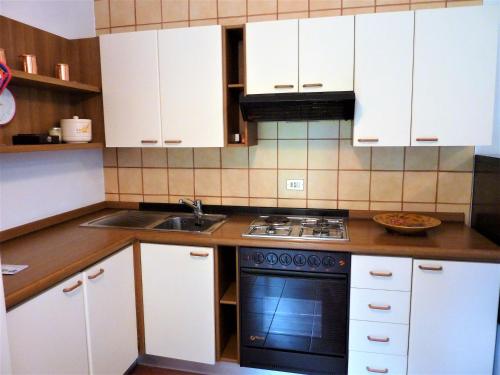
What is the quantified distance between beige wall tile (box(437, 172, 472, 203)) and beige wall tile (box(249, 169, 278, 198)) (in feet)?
3.44

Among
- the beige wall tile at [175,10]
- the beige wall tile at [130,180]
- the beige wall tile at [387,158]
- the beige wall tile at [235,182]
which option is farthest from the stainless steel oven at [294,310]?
the beige wall tile at [175,10]

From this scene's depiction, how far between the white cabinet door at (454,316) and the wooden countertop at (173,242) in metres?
0.08

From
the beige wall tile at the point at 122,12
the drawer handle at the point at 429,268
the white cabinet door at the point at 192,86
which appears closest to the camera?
the drawer handle at the point at 429,268

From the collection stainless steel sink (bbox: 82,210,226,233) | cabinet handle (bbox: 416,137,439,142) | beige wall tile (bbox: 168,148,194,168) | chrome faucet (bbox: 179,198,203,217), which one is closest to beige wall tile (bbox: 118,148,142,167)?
beige wall tile (bbox: 168,148,194,168)

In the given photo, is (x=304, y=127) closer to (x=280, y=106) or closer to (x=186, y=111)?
(x=280, y=106)

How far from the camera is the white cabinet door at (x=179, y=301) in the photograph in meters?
2.01

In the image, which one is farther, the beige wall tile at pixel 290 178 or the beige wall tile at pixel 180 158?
the beige wall tile at pixel 180 158

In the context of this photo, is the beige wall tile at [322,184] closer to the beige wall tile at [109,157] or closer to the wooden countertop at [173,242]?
the wooden countertop at [173,242]

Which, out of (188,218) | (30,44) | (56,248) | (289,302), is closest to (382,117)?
(289,302)

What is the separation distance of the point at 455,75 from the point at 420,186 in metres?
Result: 0.70

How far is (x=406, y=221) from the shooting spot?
207 centimetres

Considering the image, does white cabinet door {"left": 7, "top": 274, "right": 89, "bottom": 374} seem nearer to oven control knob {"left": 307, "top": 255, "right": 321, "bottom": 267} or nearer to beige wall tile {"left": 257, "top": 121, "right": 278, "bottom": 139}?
oven control knob {"left": 307, "top": 255, "right": 321, "bottom": 267}

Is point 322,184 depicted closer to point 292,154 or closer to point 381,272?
point 292,154

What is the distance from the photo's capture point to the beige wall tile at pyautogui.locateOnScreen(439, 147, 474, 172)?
7.23 ft
